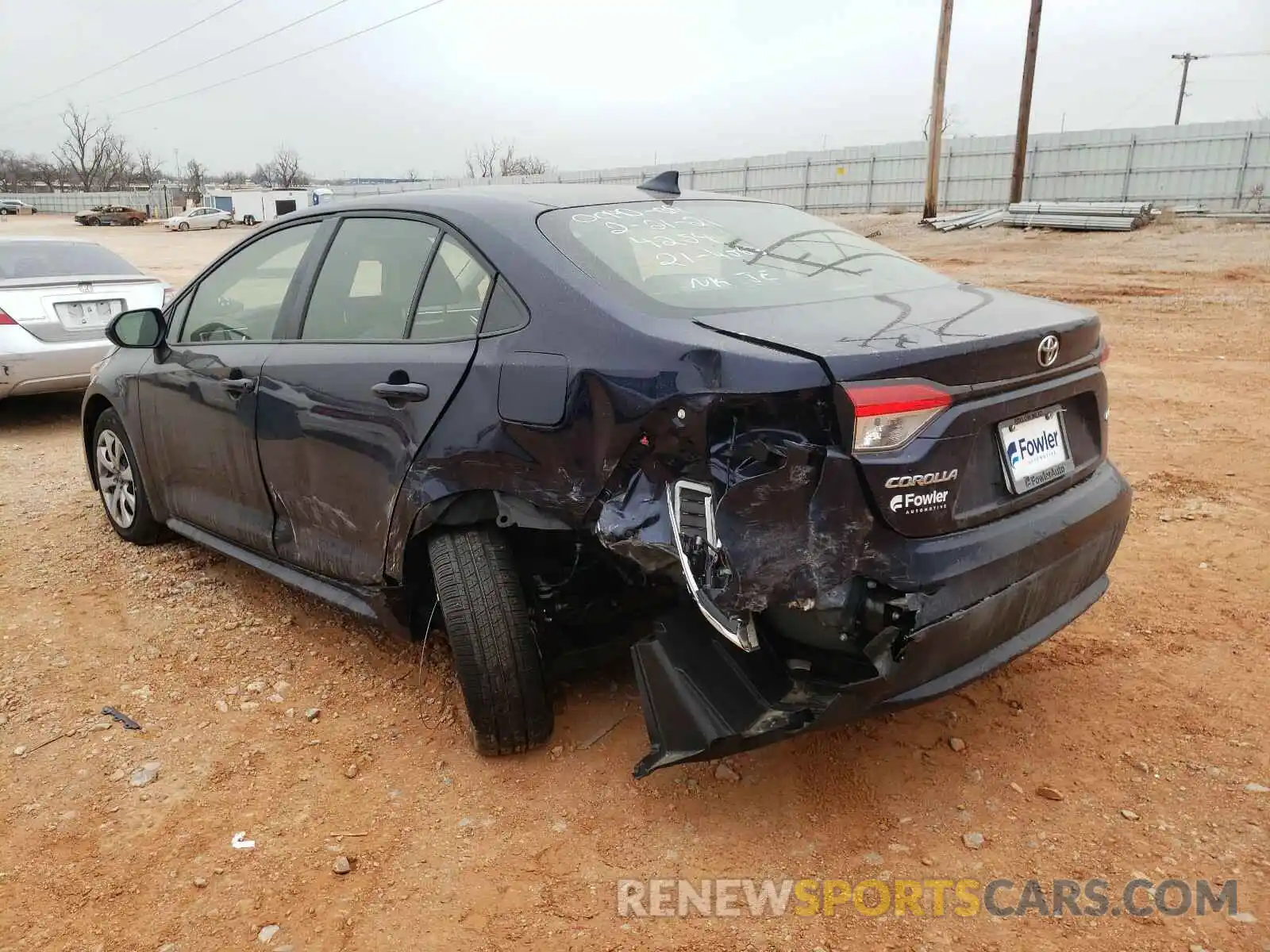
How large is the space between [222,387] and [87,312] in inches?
171

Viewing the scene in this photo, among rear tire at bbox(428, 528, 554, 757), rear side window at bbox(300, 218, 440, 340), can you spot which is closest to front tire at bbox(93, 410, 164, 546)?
rear side window at bbox(300, 218, 440, 340)

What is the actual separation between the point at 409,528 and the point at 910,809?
1.66 meters

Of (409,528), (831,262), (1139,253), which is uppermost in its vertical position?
(831,262)

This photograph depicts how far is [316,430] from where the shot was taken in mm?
3109

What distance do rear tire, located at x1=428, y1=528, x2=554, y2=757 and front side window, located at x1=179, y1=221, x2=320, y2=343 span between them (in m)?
1.30

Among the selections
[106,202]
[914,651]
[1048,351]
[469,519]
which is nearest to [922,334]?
[1048,351]

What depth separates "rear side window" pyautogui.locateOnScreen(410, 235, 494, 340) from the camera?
2777mm

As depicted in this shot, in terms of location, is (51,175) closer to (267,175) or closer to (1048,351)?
(267,175)

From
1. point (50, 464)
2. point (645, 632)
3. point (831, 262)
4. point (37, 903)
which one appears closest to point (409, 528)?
point (645, 632)

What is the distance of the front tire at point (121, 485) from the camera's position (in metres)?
4.40

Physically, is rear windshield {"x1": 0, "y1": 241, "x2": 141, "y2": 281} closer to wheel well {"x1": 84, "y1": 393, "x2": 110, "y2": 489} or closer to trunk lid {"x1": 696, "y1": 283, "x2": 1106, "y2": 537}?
wheel well {"x1": 84, "y1": 393, "x2": 110, "y2": 489}

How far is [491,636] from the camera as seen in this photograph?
2.71 meters

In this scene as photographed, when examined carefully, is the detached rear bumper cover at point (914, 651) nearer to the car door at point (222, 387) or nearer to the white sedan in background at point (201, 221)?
the car door at point (222, 387)

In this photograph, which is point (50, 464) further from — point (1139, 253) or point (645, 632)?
point (1139, 253)
